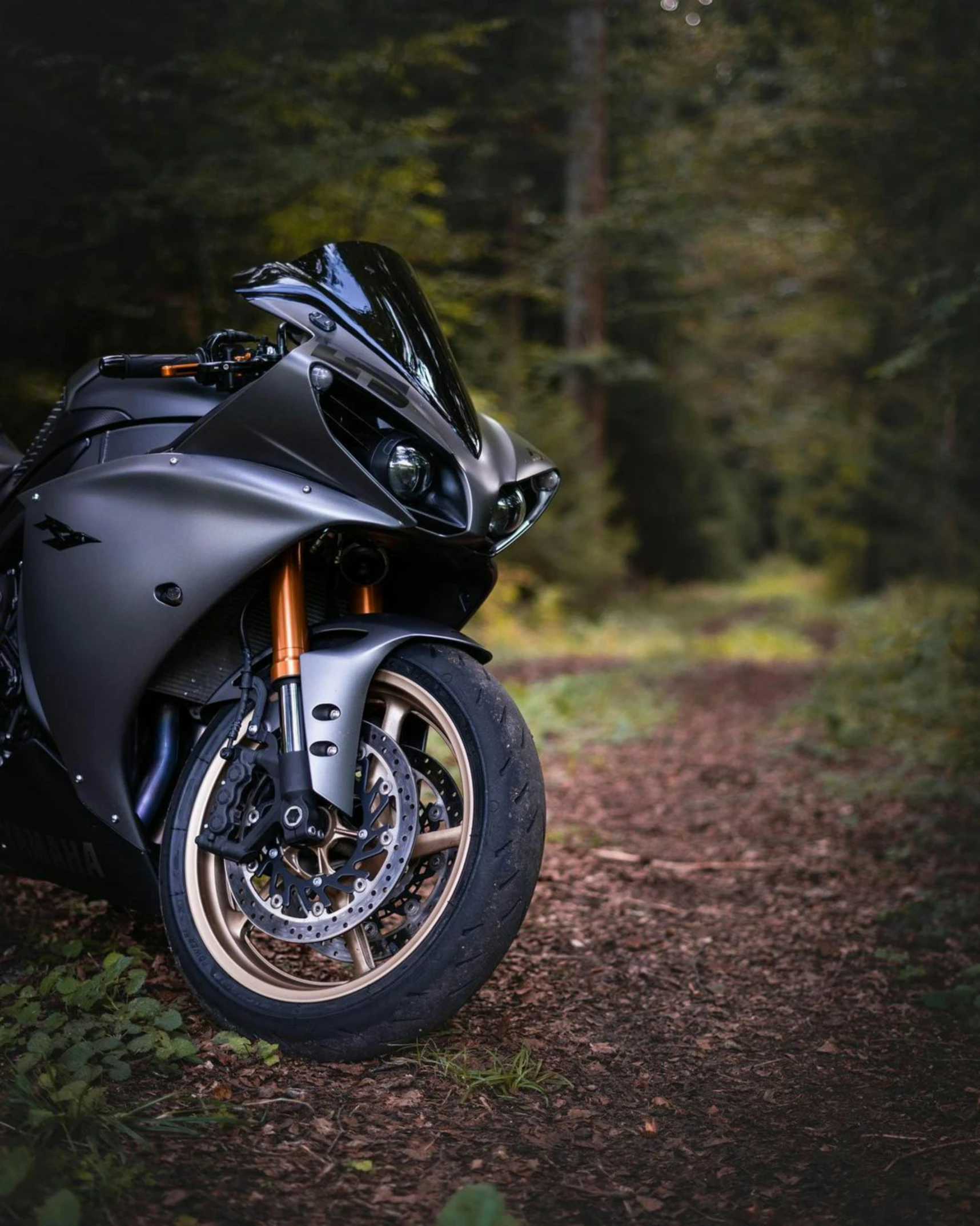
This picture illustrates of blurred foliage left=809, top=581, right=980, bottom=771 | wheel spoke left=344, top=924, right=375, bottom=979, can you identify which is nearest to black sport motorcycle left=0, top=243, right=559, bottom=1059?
wheel spoke left=344, top=924, right=375, bottom=979

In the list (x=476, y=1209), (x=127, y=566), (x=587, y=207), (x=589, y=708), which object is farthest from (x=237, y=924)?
(x=587, y=207)

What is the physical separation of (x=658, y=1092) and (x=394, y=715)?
96 cm

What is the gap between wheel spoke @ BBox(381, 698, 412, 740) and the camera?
7.95 feet

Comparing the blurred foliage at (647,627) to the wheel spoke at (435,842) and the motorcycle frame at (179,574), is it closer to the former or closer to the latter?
the motorcycle frame at (179,574)

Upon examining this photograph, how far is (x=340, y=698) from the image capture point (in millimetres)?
2314

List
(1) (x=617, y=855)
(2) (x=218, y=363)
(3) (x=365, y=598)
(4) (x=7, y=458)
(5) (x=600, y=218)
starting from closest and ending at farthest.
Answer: (2) (x=218, y=363)
(3) (x=365, y=598)
(4) (x=7, y=458)
(1) (x=617, y=855)
(5) (x=600, y=218)

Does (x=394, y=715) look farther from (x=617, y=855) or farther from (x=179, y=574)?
(x=617, y=855)

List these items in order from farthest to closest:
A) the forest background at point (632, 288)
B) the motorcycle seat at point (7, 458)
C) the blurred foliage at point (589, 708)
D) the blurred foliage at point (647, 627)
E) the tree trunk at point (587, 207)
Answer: the tree trunk at point (587, 207)
the blurred foliage at point (647, 627)
the blurred foliage at point (589, 708)
the forest background at point (632, 288)
the motorcycle seat at point (7, 458)

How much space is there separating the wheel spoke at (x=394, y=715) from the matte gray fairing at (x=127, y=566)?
40cm

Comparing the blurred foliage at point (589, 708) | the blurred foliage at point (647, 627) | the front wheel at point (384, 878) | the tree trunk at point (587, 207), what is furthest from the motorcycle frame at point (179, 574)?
the tree trunk at point (587, 207)

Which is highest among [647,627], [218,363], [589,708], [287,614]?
[218,363]

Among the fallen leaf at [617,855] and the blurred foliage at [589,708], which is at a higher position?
the fallen leaf at [617,855]

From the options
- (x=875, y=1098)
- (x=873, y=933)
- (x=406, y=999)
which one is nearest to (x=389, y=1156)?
(x=406, y=999)

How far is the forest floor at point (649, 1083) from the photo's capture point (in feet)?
6.27
